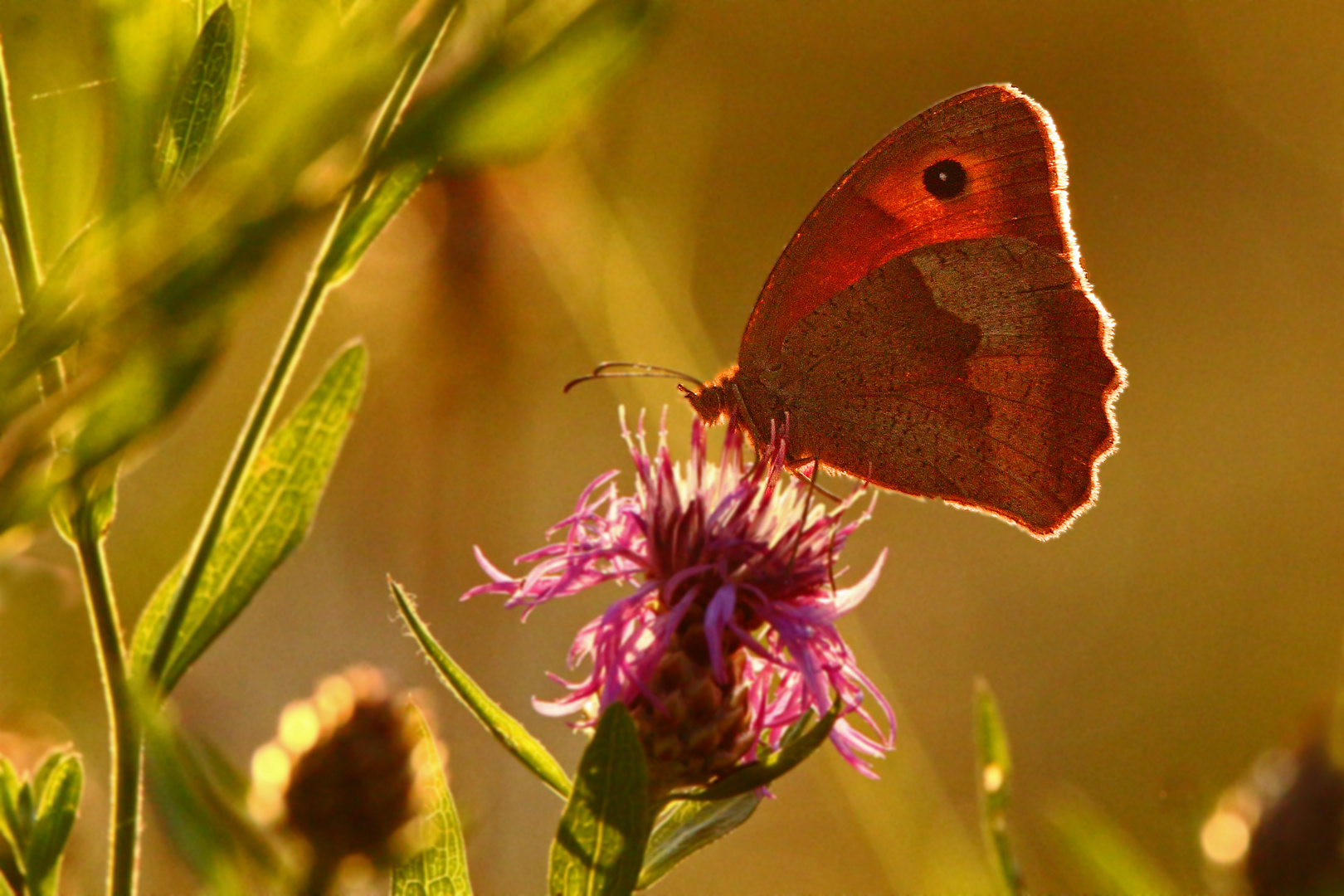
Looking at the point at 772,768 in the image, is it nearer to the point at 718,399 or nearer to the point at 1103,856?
the point at 1103,856

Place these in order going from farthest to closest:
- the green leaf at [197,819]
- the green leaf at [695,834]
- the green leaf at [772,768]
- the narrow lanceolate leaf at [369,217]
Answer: the green leaf at [695,834]
the green leaf at [772,768]
the narrow lanceolate leaf at [369,217]
the green leaf at [197,819]

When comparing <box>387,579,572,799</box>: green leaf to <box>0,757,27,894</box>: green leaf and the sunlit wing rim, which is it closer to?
<box>0,757,27,894</box>: green leaf

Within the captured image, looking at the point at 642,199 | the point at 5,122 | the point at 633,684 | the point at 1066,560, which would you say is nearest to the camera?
the point at 5,122

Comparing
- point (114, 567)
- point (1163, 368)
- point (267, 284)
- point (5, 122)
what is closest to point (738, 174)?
point (1163, 368)

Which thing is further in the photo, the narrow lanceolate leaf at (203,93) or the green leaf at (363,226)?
the green leaf at (363,226)

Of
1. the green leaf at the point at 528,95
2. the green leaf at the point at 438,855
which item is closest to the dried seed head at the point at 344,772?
the green leaf at the point at 438,855

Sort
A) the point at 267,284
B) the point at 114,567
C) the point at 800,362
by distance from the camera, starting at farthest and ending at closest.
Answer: the point at 800,362 < the point at 114,567 < the point at 267,284

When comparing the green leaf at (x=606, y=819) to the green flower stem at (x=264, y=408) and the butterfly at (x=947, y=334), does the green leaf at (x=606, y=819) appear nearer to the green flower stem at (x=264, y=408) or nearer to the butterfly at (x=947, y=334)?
the green flower stem at (x=264, y=408)

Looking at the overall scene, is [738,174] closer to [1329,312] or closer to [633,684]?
[1329,312]
